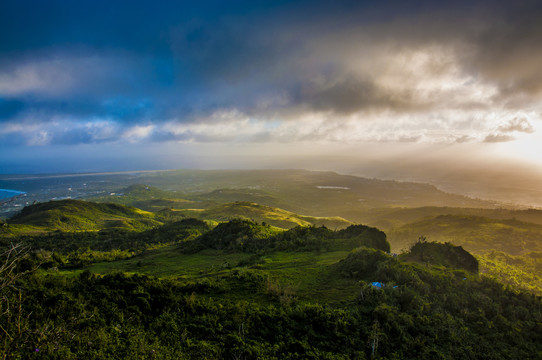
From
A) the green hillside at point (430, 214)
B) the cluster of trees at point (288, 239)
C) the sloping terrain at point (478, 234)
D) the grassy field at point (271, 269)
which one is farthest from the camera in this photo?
the green hillside at point (430, 214)

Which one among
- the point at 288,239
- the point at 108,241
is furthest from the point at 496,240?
→ the point at 108,241

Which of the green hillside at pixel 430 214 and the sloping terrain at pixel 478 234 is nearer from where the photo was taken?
the sloping terrain at pixel 478 234

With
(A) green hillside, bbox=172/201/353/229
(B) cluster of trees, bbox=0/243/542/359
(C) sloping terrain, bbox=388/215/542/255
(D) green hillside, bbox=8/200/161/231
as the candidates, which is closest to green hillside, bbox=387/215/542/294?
(C) sloping terrain, bbox=388/215/542/255

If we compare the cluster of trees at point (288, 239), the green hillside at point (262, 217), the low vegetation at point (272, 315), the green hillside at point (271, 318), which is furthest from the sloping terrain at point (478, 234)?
the green hillside at point (271, 318)

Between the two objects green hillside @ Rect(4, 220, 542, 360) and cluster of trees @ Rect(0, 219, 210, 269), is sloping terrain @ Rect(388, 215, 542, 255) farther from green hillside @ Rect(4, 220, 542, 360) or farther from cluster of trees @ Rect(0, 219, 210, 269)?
cluster of trees @ Rect(0, 219, 210, 269)

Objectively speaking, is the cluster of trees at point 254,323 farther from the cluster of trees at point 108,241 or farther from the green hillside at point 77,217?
the green hillside at point 77,217

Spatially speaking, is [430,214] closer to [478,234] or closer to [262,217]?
[478,234]

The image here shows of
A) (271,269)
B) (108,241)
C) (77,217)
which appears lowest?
(77,217)

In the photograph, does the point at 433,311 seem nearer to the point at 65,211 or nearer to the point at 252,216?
the point at 252,216
